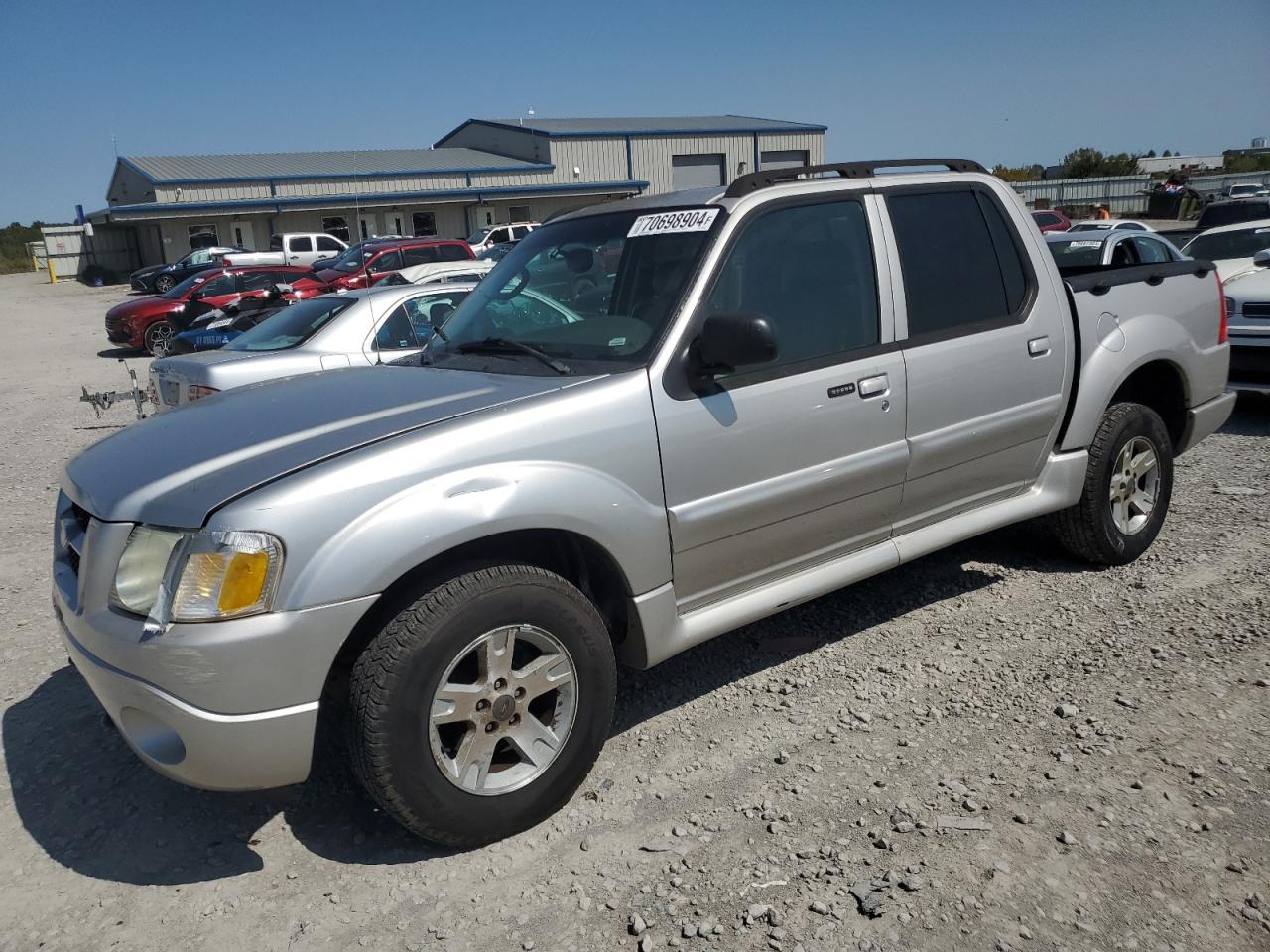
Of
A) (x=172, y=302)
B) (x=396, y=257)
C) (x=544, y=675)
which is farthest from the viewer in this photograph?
(x=396, y=257)

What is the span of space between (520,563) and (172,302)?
18.9m

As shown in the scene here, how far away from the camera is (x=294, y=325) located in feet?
28.1

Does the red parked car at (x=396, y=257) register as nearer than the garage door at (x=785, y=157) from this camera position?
Yes

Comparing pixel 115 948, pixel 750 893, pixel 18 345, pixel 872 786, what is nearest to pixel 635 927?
pixel 750 893

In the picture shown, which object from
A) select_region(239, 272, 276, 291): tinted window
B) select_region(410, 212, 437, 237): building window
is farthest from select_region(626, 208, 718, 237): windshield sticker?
select_region(410, 212, 437, 237): building window

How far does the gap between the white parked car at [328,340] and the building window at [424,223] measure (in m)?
39.8

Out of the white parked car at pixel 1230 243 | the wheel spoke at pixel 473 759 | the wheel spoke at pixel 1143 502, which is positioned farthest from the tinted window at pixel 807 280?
the white parked car at pixel 1230 243

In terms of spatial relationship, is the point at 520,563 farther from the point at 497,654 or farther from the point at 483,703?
the point at 483,703

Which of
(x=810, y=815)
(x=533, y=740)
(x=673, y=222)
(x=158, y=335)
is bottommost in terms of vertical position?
(x=810, y=815)

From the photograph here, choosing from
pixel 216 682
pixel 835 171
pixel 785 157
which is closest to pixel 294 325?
pixel 835 171

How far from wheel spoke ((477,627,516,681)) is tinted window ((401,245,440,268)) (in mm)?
21663

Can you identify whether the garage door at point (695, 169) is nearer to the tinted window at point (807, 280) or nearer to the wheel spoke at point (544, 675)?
the tinted window at point (807, 280)

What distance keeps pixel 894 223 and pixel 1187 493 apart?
3598 mm

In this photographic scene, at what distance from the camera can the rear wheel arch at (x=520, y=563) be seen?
2844mm
